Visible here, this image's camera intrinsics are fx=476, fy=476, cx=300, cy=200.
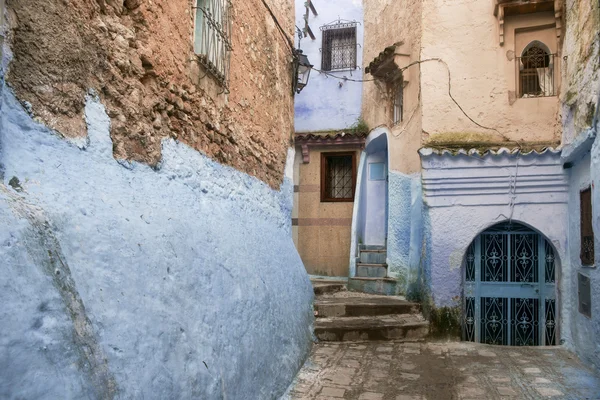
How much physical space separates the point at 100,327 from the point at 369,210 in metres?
8.77

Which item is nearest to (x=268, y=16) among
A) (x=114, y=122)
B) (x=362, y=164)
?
(x=114, y=122)

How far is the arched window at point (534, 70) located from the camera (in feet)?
24.1

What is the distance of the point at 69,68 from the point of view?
2480 millimetres

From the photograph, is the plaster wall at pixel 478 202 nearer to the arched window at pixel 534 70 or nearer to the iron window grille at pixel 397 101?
the arched window at pixel 534 70

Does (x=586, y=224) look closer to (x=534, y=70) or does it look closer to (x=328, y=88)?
(x=534, y=70)

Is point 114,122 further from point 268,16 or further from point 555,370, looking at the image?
point 555,370

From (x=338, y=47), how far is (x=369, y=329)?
769 centimetres

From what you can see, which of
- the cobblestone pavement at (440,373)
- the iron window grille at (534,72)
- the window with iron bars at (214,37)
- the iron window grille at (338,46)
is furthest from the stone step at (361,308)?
the iron window grille at (338,46)

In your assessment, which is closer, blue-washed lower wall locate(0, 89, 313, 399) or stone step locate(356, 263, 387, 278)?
blue-washed lower wall locate(0, 89, 313, 399)

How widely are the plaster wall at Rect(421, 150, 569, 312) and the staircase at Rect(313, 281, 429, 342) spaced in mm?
509

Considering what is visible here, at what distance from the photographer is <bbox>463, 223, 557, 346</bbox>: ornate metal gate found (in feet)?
22.6

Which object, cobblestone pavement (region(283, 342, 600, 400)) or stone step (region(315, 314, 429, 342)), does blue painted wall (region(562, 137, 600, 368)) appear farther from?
stone step (region(315, 314, 429, 342))

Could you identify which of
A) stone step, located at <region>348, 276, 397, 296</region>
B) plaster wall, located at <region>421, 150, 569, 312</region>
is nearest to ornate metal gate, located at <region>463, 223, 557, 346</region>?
plaster wall, located at <region>421, 150, 569, 312</region>

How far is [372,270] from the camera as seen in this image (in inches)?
365
